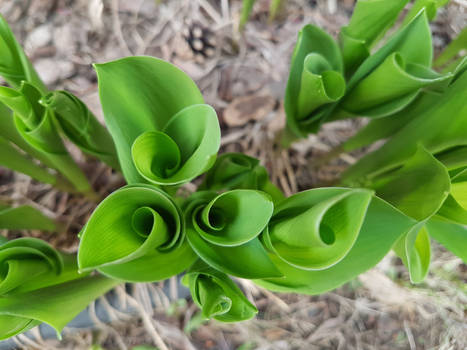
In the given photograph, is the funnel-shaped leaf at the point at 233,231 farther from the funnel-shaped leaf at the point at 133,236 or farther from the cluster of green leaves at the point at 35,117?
the cluster of green leaves at the point at 35,117

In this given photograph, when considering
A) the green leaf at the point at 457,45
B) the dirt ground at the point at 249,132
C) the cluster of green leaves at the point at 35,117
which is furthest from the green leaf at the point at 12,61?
the green leaf at the point at 457,45

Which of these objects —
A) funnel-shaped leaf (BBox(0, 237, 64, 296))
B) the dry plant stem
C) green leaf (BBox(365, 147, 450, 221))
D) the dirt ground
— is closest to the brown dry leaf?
the dirt ground

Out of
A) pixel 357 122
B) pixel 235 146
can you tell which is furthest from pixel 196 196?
pixel 357 122

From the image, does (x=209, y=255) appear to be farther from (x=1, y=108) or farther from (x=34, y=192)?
(x=34, y=192)

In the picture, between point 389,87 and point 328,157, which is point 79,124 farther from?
point 328,157

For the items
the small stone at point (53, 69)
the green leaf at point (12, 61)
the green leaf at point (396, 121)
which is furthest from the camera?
the small stone at point (53, 69)

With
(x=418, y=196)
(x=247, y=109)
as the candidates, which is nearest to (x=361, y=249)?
(x=418, y=196)

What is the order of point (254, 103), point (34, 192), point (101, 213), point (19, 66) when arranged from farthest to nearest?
1. point (254, 103)
2. point (34, 192)
3. point (19, 66)
4. point (101, 213)
